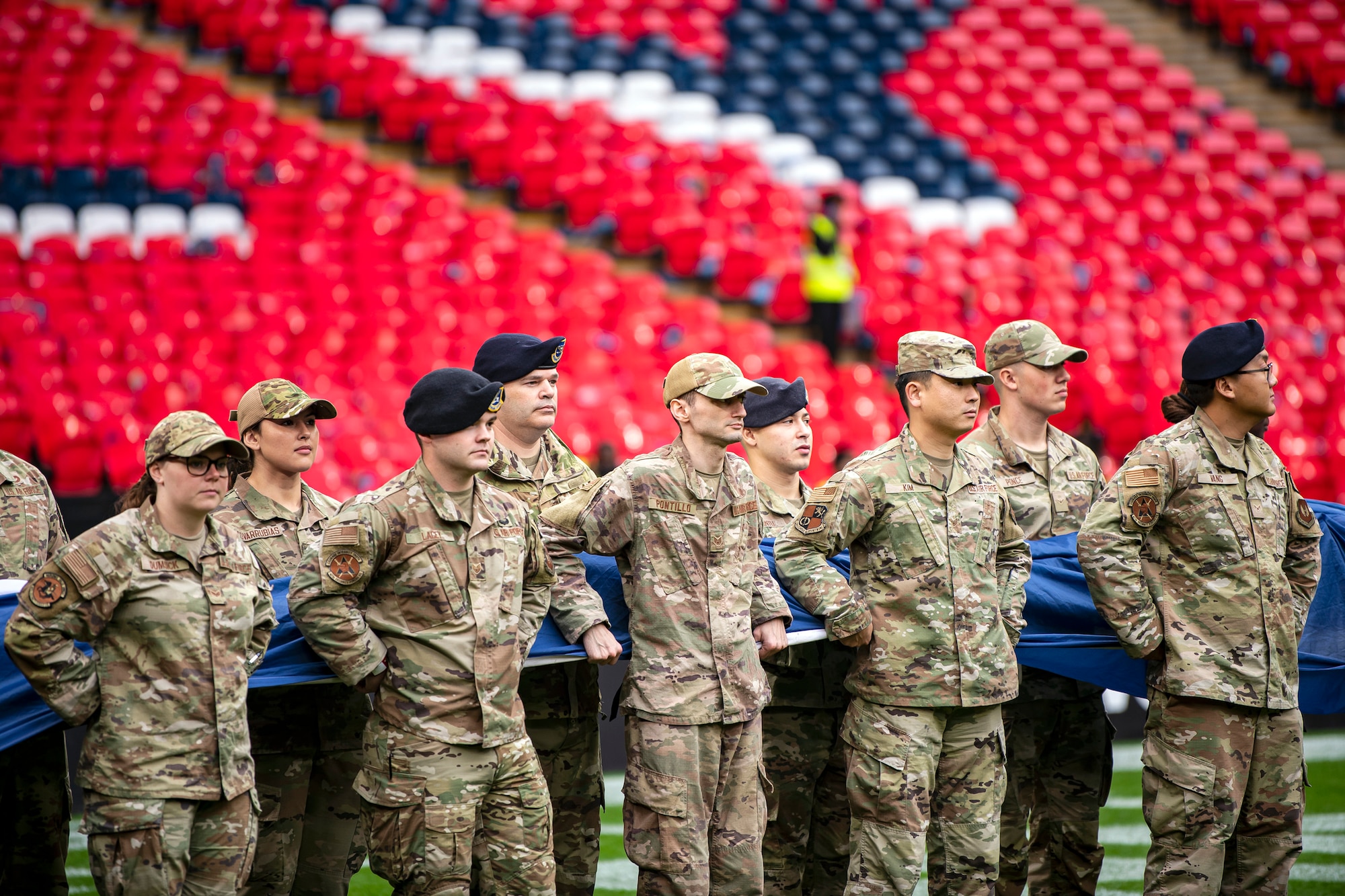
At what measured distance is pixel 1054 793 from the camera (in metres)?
4.57

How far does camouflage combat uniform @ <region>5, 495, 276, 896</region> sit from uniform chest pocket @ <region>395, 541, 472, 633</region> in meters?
0.38

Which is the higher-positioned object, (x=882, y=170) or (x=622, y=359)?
(x=882, y=170)

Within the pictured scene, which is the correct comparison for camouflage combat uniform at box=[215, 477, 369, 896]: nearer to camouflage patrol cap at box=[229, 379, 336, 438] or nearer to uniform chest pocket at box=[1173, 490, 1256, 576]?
camouflage patrol cap at box=[229, 379, 336, 438]

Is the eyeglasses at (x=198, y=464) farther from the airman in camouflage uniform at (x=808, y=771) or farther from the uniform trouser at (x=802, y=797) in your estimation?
the uniform trouser at (x=802, y=797)

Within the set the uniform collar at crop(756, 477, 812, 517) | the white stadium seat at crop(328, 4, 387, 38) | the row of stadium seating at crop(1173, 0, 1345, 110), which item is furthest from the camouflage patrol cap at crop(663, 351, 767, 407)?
the row of stadium seating at crop(1173, 0, 1345, 110)

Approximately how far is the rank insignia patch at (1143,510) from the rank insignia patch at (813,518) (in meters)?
0.90

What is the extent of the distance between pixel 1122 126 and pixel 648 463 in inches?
469

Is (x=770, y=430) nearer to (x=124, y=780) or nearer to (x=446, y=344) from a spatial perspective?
(x=124, y=780)

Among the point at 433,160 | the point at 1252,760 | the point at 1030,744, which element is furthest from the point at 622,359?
the point at 1252,760

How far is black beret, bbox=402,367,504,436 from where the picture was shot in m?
3.41

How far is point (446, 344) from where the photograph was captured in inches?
386

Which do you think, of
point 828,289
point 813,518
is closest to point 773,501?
point 813,518

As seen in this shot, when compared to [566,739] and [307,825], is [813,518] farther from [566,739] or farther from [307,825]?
[307,825]

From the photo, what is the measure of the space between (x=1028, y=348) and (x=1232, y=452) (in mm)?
847
